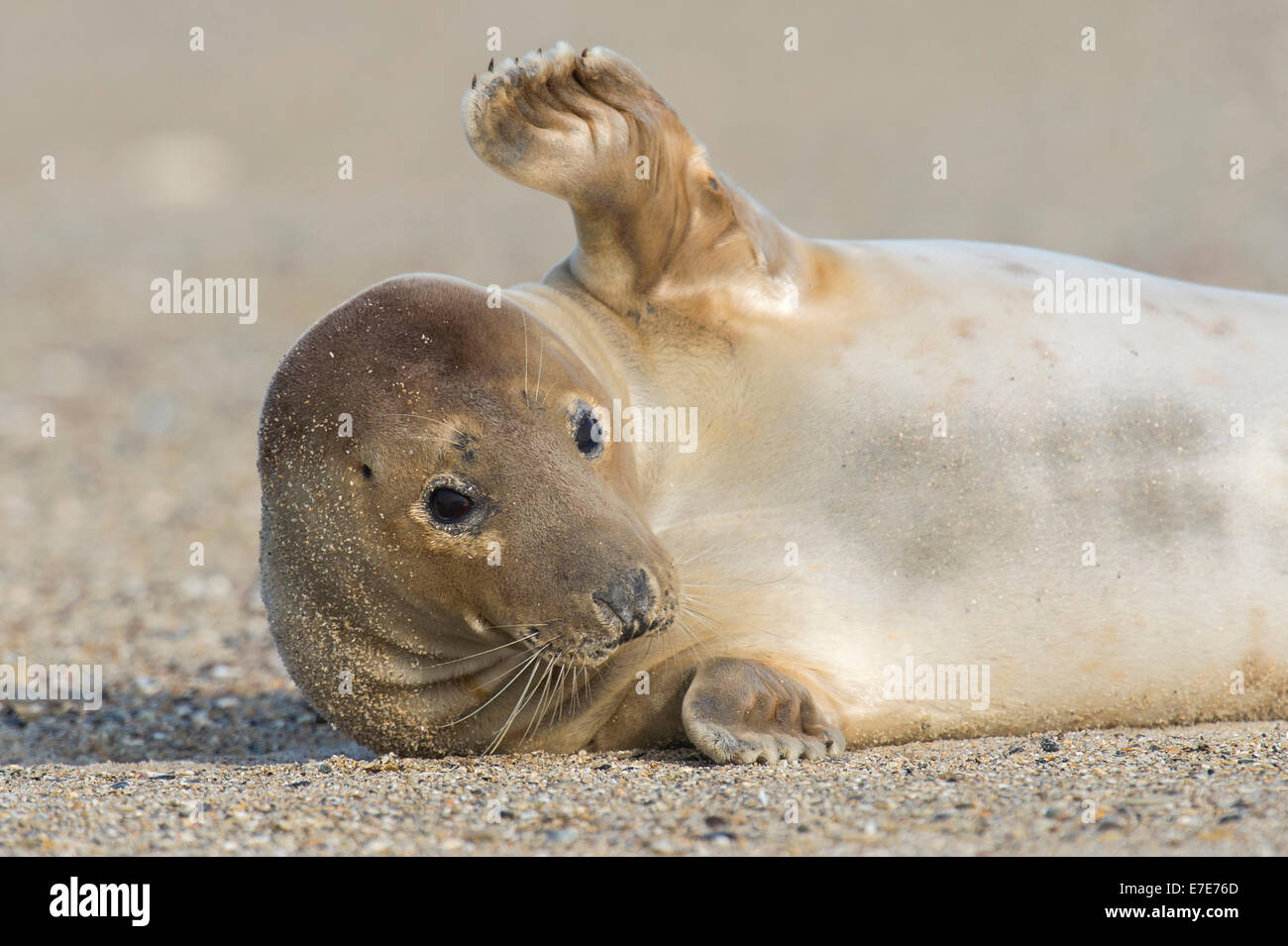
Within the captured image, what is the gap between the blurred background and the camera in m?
7.50

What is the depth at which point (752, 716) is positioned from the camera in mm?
3555

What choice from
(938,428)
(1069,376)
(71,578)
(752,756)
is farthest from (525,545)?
(71,578)

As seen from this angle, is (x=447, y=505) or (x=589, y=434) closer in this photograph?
(x=447, y=505)

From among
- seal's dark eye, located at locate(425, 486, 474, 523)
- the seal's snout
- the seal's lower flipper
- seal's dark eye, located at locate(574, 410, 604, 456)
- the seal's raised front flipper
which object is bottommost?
the seal's lower flipper

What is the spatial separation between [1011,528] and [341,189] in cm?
1551

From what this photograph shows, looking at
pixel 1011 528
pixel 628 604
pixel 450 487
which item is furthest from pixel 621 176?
pixel 1011 528

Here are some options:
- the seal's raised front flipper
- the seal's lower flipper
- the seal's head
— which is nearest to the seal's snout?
the seal's head

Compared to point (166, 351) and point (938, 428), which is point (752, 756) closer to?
point (938, 428)

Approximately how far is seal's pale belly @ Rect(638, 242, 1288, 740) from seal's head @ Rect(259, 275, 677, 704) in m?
0.49

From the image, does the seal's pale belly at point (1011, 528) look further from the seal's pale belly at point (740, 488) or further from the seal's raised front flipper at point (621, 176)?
the seal's raised front flipper at point (621, 176)

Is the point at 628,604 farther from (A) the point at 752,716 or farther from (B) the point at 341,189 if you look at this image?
(B) the point at 341,189

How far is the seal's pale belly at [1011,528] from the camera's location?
381 cm

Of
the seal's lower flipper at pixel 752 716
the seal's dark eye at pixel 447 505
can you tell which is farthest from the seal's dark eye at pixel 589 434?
the seal's lower flipper at pixel 752 716

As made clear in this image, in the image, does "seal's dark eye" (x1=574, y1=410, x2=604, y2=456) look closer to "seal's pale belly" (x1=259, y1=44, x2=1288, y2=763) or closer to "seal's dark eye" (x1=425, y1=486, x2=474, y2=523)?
"seal's pale belly" (x1=259, y1=44, x2=1288, y2=763)
